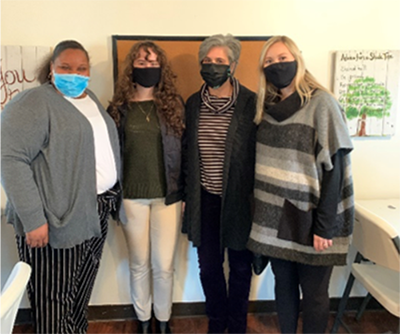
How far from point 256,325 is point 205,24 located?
1724 mm

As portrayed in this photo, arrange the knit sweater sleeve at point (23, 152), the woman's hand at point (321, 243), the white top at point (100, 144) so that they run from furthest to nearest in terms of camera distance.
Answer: the white top at point (100, 144), the woman's hand at point (321, 243), the knit sweater sleeve at point (23, 152)

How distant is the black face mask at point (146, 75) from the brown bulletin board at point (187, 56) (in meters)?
0.26

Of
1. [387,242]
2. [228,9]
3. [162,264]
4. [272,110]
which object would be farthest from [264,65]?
[162,264]

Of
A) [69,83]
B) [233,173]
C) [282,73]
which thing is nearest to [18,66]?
[69,83]

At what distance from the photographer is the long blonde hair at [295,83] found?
139cm

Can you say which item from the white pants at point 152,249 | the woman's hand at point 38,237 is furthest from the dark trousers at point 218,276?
the woman's hand at point 38,237

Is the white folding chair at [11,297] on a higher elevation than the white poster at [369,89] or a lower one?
lower

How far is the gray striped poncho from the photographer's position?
131 centimetres

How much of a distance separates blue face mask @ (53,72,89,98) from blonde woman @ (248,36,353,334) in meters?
0.75

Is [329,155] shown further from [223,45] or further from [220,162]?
[223,45]

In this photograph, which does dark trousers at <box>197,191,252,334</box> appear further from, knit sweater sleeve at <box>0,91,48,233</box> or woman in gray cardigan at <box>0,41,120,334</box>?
knit sweater sleeve at <box>0,91,48,233</box>

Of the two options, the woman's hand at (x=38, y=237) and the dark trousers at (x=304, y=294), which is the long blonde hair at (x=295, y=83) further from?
the woman's hand at (x=38, y=237)

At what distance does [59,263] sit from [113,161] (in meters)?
0.48

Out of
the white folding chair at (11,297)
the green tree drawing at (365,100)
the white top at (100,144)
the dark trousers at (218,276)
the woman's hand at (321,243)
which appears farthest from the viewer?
the green tree drawing at (365,100)
